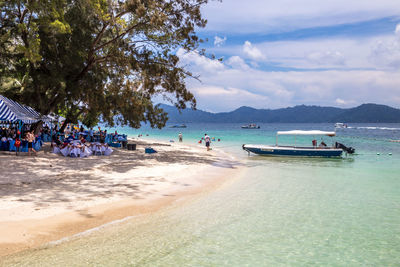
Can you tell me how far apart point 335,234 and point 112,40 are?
58.3 feet

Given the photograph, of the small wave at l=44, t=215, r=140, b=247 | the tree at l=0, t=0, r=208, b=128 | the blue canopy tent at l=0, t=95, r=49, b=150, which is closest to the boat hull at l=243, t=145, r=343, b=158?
the tree at l=0, t=0, r=208, b=128

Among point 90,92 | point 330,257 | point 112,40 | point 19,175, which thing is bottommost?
point 330,257

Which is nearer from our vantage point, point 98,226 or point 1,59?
point 98,226

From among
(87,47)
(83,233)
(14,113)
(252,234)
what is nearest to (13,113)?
(14,113)

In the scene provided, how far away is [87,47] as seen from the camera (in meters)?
20.5

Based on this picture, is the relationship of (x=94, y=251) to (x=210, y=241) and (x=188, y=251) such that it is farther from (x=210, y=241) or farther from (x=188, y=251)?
(x=210, y=241)

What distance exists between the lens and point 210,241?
24.2 ft

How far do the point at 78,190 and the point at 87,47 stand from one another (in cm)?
1276

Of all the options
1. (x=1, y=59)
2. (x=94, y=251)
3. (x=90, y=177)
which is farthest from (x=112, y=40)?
(x=94, y=251)

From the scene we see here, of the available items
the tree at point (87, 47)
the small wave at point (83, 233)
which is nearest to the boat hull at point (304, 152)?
the tree at point (87, 47)

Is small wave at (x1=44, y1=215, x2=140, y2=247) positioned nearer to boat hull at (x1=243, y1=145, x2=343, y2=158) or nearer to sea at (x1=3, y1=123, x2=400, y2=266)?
sea at (x1=3, y1=123, x2=400, y2=266)

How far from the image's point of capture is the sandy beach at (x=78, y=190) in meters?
7.42

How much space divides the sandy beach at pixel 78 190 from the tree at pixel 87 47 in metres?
6.06

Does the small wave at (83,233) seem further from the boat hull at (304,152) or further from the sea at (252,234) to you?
the boat hull at (304,152)
